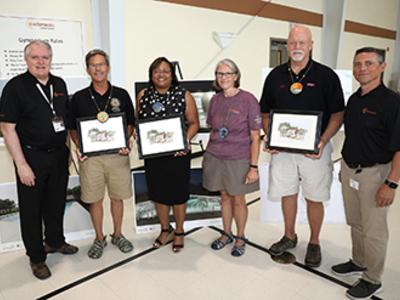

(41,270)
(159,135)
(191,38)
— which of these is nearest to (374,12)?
(191,38)

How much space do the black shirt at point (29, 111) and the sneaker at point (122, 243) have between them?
0.95 metres

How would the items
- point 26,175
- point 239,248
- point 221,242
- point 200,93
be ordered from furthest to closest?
point 200,93 → point 221,242 → point 239,248 → point 26,175

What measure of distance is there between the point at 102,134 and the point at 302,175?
141cm

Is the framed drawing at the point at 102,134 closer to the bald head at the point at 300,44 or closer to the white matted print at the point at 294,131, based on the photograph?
the white matted print at the point at 294,131

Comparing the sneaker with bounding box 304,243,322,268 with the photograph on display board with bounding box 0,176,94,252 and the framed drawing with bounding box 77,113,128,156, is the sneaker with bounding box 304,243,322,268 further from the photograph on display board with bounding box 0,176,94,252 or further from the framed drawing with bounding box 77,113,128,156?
the photograph on display board with bounding box 0,176,94,252

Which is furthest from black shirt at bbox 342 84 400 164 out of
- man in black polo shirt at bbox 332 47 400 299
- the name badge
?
the name badge

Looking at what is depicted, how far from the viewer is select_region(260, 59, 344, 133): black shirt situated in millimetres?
2146

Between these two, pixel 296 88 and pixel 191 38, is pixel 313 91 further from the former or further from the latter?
pixel 191 38

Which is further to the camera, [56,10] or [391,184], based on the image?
[56,10]

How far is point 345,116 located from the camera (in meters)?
2.05

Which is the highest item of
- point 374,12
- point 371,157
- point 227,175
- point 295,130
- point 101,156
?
point 374,12

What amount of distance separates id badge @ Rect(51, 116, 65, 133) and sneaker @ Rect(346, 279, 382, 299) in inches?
83.4

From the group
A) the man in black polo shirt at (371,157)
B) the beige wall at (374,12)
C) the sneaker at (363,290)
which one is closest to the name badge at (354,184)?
the man in black polo shirt at (371,157)

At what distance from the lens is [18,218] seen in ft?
9.00
